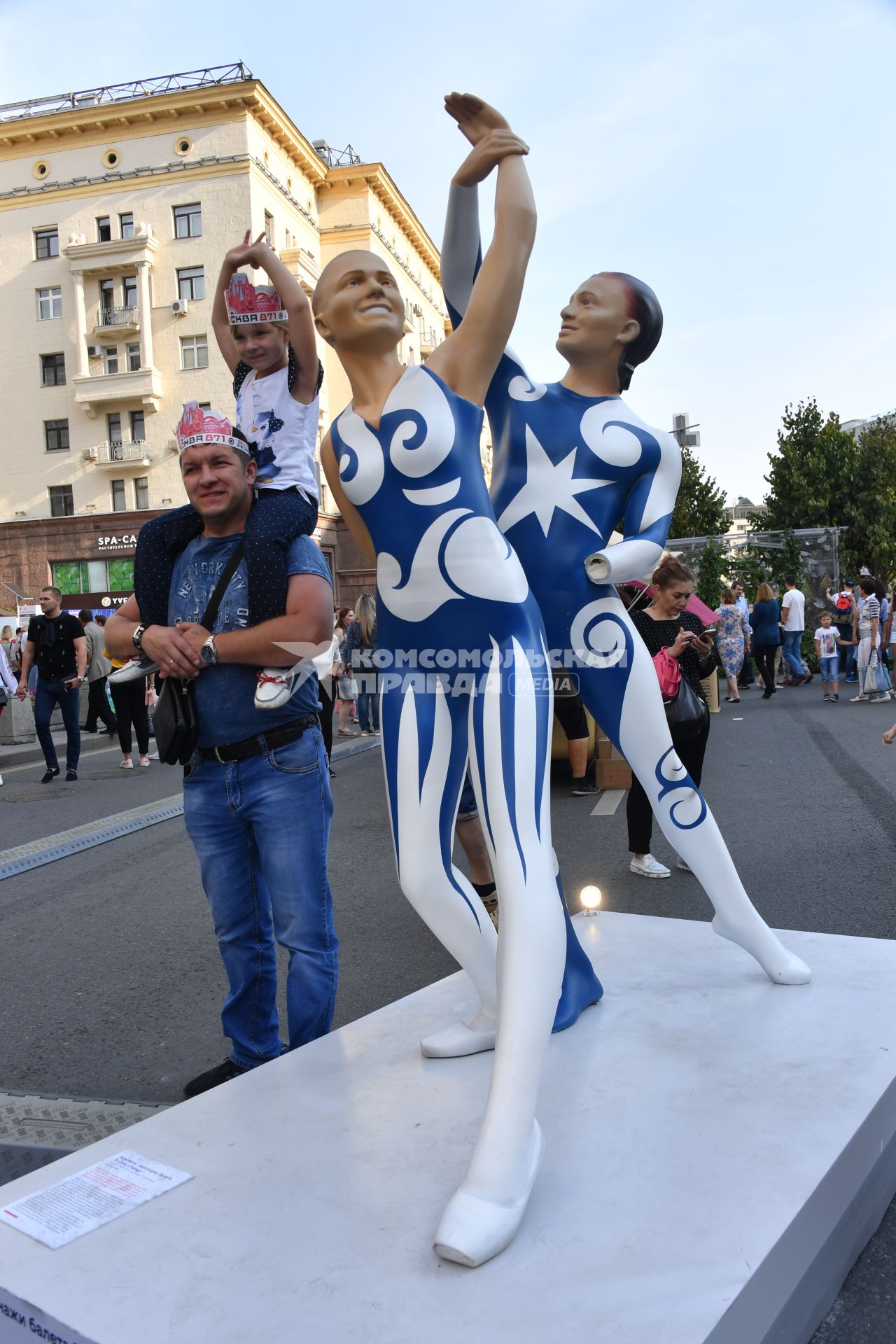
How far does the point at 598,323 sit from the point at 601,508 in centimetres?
55

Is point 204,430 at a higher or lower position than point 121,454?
lower

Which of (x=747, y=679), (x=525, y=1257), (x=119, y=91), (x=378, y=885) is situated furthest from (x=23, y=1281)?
(x=119, y=91)

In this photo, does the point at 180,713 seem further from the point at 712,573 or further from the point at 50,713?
the point at 712,573

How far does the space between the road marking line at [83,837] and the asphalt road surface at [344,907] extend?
4.7 inches

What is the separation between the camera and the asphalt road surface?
337 cm

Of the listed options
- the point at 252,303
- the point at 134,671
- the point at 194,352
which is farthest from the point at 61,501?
the point at 134,671

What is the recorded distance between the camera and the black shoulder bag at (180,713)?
2650 millimetres

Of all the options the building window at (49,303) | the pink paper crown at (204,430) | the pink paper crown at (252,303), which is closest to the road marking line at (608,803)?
the pink paper crown at (252,303)

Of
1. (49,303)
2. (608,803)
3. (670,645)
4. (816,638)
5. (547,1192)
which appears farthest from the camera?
(49,303)

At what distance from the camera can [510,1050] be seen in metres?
1.91

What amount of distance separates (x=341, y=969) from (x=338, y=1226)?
7.63ft

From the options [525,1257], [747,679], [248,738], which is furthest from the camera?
[747,679]

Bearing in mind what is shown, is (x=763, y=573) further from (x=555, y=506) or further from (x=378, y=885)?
(x=555, y=506)

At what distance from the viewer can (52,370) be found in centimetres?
3188
